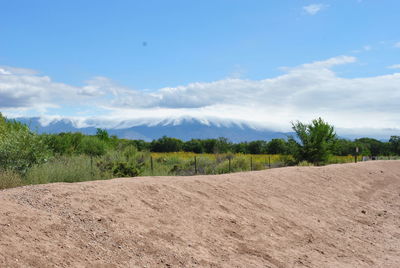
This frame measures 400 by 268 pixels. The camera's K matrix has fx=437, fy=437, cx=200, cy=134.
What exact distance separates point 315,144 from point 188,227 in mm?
25487

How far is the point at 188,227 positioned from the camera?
9062 millimetres

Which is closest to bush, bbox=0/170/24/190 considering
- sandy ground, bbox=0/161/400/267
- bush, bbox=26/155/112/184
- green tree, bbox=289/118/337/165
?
bush, bbox=26/155/112/184

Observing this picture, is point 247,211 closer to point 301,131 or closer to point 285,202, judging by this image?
point 285,202

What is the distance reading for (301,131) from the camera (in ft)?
111

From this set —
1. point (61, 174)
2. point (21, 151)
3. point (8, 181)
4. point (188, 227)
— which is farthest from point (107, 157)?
point (188, 227)

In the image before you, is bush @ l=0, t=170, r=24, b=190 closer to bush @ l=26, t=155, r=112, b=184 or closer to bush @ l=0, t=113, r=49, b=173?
bush @ l=26, t=155, r=112, b=184

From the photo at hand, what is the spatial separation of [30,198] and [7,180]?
3683mm

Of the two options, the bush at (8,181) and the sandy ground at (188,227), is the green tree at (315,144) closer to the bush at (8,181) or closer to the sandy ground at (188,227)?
the sandy ground at (188,227)

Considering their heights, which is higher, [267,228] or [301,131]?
[301,131]

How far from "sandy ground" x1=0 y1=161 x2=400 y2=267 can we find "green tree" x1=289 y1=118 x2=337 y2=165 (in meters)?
18.4

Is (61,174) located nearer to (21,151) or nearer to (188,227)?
(21,151)

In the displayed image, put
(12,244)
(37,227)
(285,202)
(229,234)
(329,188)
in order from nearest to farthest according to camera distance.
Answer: (12,244) → (37,227) → (229,234) → (285,202) → (329,188)

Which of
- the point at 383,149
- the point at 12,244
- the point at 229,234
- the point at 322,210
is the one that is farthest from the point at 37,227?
the point at 383,149

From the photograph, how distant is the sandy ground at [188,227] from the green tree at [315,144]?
60.3ft
